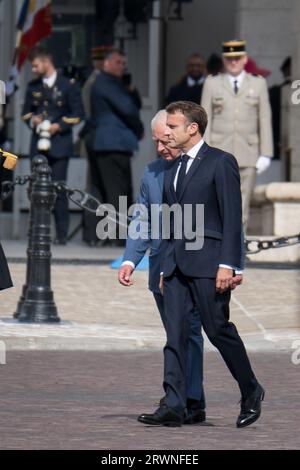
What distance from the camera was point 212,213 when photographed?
29.4 feet

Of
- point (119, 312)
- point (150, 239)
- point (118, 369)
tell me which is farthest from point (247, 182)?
point (150, 239)

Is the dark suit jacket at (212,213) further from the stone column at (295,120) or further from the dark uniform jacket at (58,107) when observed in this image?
the stone column at (295,120)

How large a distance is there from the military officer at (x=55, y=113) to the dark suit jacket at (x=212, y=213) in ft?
30.8

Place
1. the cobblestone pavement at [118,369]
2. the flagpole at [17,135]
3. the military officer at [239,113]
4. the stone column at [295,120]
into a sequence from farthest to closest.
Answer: the flagpole at [17,135], the stone column at [295,120], the military officer at [239,113], the cobblestone pavement at [118,369]

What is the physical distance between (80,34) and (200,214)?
537 inches

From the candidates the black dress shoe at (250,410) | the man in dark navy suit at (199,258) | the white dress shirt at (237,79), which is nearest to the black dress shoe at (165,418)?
the man in dark navy suit at (199,258)

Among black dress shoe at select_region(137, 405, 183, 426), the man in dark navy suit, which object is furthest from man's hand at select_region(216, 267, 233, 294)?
black dress shoe at select_region(137, 405, 183, 426)

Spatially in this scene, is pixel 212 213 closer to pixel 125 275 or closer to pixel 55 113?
pixel 125 275

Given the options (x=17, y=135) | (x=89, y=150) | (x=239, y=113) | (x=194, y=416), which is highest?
(x=239, y=113)

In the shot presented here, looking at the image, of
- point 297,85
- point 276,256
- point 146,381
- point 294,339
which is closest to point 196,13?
point 297,85

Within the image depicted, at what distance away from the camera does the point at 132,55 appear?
72.9ft

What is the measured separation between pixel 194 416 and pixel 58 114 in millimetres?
9748

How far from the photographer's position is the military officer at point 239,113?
16.8 m

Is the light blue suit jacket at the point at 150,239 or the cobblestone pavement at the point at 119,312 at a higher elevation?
the light blue suit jacket at the point at 150,239
